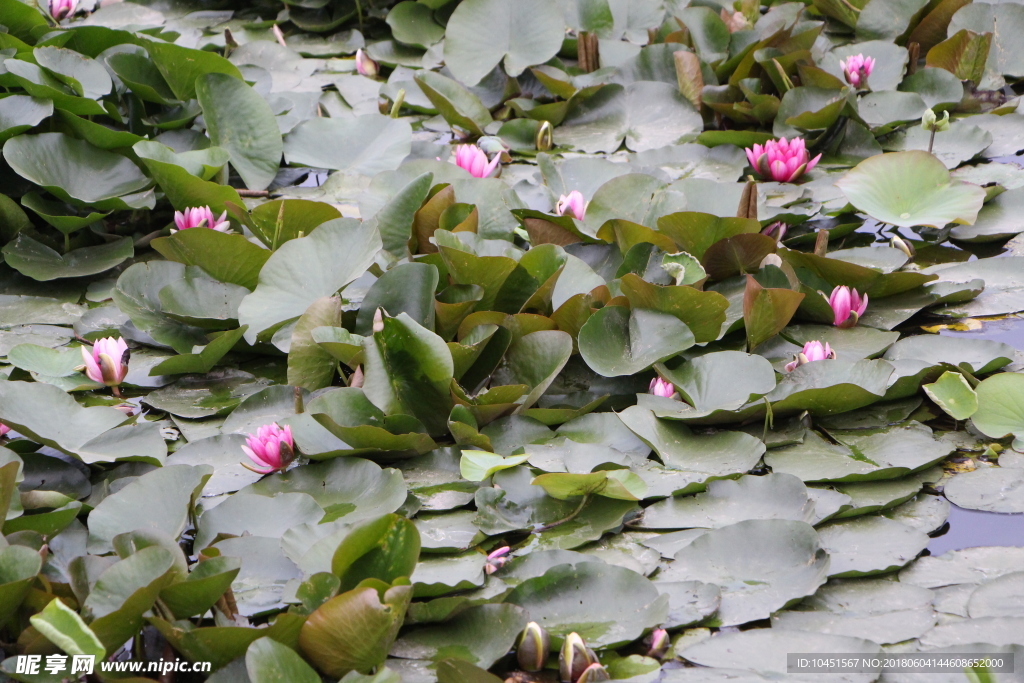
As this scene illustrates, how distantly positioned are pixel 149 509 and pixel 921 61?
3.15 meters

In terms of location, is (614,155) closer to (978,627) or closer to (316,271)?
(316,271)

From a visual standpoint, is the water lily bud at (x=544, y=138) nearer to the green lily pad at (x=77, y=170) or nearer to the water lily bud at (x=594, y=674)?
the green lily pad at (x=77, y=170)

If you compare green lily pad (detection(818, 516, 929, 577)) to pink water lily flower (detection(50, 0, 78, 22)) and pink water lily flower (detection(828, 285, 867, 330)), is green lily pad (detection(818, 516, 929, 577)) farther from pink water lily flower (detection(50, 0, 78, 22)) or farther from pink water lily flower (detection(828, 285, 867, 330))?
pink water lily flower (detection(50, 0, 78, 22))

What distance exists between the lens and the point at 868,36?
11.2 ft

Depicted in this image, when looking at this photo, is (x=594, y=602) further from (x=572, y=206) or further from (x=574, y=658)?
(x=572, y=206)

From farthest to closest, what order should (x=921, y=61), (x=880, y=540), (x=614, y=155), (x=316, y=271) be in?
(x=921, y=61)
(x=614, y=155)
(x=316, y=271)
(x=880, y=540)

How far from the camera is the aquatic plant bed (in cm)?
132

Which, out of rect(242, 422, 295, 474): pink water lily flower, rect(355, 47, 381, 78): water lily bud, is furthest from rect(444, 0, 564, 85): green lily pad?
rect(242, 422, 295, 474): pink water lily flower

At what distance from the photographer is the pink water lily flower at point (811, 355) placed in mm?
1866

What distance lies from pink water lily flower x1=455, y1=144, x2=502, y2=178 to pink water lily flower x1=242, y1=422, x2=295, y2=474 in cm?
118

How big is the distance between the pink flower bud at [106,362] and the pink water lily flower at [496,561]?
40.3 inches

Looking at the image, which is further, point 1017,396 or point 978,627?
point 1017,396

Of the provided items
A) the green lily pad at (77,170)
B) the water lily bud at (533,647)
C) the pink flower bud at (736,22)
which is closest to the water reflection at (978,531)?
the water lily bud at (533,647)

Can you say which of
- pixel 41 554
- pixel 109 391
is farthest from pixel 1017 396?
pixel 109 391
